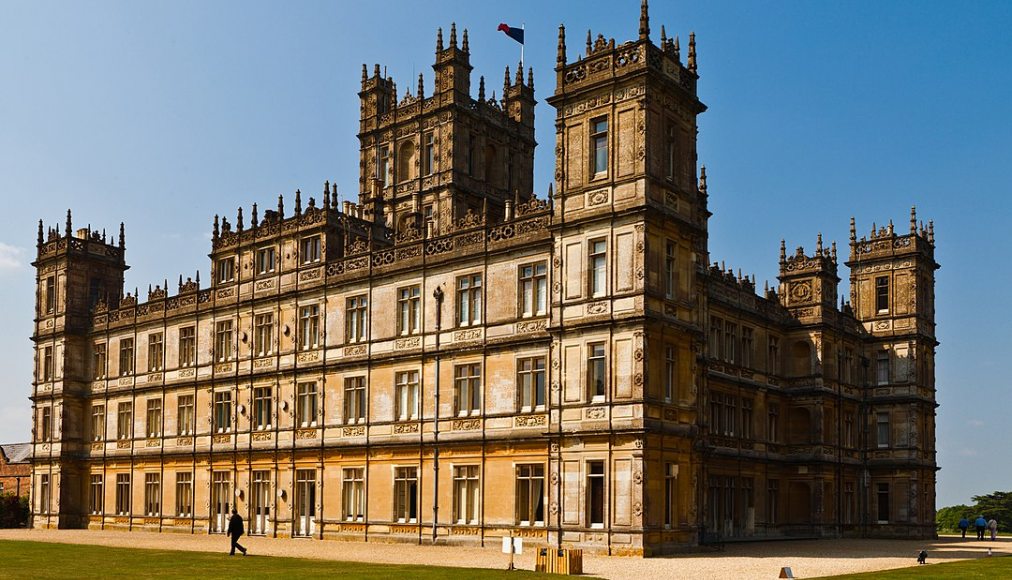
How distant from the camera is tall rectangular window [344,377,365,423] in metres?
46.0

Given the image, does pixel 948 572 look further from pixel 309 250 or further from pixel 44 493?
pixel 44 493

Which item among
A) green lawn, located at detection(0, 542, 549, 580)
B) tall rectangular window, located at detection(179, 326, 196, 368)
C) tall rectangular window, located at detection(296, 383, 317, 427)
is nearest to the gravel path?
green lawn, located at detection(0, 542, 549, 580)

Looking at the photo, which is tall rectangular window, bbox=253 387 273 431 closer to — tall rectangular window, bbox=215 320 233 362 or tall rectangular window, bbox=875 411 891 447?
tall rectangular window, bbox=215 320 233 362

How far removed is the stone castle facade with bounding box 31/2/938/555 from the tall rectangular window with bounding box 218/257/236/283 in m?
0.13

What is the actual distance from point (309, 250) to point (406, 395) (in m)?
9.17

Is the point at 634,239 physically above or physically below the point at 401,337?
above

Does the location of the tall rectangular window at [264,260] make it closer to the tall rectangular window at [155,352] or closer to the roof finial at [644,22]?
the tall rectangular window at [155,352]

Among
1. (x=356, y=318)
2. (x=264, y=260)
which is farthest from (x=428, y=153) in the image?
(x=356, y=318)

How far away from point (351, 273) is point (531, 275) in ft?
33.2

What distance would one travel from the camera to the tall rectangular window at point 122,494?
187ft

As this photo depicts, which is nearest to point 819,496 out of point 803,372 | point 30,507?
point 803,372

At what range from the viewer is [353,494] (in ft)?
150

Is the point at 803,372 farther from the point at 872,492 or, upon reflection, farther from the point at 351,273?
the point at 351,273

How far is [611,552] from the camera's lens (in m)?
35.4
